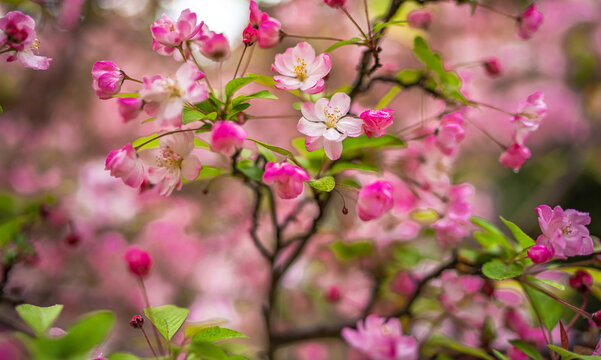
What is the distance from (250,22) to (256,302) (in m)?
1.36

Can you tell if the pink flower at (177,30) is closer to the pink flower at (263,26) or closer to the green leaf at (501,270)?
the pink flower at (263,26)

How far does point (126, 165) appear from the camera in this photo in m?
0.62

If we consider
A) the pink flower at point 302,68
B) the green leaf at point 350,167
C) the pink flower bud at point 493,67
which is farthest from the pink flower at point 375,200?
the pink flower bud at point 493,67

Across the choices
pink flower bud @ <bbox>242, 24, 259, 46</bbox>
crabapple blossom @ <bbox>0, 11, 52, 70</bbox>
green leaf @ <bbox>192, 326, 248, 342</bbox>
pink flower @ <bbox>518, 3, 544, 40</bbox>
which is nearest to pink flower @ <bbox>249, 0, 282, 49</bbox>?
pink flower bud @ <bbox>242, 24, 259, 46</bbox>

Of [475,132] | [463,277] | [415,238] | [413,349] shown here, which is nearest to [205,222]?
[415,238]

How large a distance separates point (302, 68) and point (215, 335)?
0.46 metres

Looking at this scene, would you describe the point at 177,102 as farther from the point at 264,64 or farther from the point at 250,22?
the point at 264,64

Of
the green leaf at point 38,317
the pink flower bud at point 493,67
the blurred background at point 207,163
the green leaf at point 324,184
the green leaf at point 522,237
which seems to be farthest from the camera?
the blurred background at point 207,163

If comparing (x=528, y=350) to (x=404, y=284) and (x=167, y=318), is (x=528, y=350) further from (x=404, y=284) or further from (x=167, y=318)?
(x=167, y=318)

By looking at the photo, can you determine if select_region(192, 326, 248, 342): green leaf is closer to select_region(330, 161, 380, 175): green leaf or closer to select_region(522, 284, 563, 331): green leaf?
select_region(330, 161, 380, 175): green leaf

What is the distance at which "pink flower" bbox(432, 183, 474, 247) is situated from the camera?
884 mm

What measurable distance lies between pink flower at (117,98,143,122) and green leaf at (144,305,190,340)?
32 cm

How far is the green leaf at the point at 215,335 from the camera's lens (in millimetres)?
597

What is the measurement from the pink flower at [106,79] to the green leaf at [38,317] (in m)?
0.33
